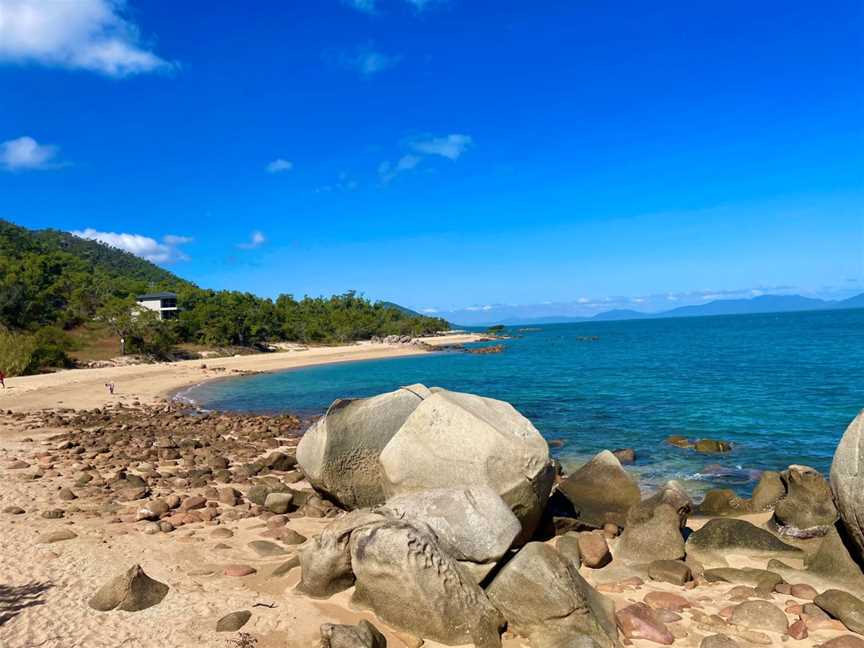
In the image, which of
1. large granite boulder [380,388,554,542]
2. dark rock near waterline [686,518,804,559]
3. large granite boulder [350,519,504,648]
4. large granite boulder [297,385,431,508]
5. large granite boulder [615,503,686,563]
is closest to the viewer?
large granite boulder [350,519,504,648]

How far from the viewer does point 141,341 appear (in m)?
63.1

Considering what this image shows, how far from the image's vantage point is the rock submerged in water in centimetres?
740

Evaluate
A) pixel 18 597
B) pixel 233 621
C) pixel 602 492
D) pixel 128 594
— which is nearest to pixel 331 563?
pixel 233 621

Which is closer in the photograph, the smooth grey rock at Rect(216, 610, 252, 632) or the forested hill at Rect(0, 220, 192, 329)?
the smooth grey rock at Rect(216, 610, 252, 632)

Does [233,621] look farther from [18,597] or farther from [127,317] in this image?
[127,317]

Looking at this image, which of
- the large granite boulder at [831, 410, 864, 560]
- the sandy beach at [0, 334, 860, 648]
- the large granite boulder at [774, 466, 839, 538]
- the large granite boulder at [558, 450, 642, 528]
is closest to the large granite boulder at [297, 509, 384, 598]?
the sandy beach at [0, 334, 860, 648]

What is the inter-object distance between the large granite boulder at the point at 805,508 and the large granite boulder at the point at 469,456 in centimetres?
515

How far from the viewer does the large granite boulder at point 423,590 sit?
22.6 feet

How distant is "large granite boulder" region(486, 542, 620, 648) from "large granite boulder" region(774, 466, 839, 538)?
5.71m

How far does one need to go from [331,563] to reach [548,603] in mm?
3027

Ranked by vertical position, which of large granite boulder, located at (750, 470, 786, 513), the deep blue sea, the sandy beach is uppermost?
the sandy beach

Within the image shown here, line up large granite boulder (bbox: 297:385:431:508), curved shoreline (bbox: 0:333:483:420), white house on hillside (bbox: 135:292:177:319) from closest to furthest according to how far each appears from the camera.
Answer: large granite boulder (bbox: 297:385:431:508) < curved shoreline (bbox: 0:333:483:420) < white house on hillside (bbox: 135:292:177:319)

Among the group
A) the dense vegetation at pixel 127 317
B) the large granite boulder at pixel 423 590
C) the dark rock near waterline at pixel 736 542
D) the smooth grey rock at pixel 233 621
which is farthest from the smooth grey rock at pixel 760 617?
the dense vegetation at pixel 127 317

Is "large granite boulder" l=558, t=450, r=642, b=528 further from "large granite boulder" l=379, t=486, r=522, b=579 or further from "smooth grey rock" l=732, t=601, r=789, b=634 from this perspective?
"large granite boulder" l=379, t=486, r=522, b=579
